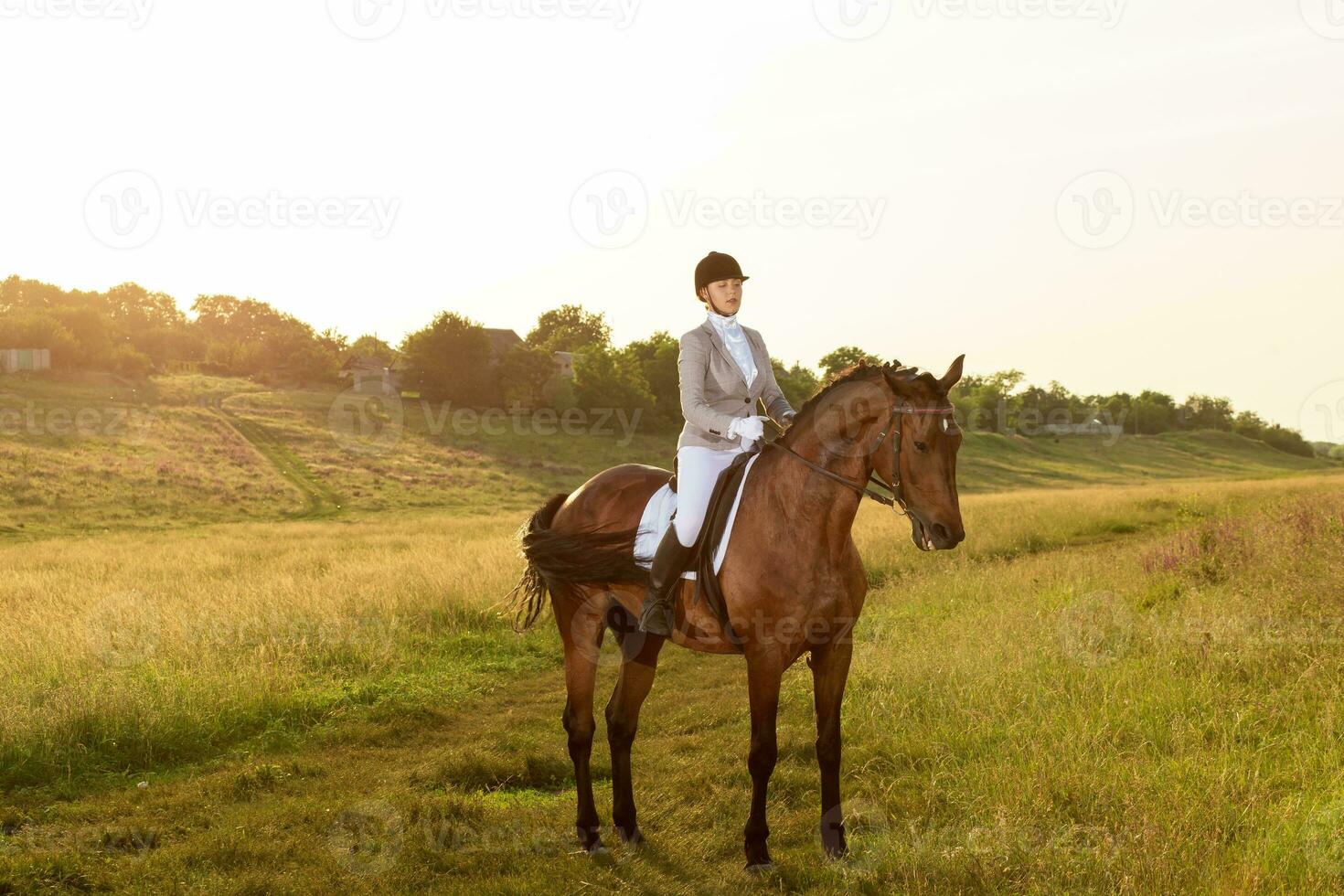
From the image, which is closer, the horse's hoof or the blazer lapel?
the horse's hoof

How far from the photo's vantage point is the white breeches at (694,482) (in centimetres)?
581

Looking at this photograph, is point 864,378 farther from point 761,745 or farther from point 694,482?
point 761,745

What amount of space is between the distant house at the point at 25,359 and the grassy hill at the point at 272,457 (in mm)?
2415

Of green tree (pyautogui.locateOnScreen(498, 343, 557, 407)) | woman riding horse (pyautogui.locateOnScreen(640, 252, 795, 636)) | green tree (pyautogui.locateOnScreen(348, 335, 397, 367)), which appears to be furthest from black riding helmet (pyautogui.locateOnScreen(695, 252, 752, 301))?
green tree (pyautogui.locateOnScreen(348, 335, 397, 367))

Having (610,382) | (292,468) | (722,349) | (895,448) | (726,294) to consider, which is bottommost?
(292,468)

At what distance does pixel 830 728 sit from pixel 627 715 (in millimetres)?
1460

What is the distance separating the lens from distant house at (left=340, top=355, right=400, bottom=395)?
71.5m

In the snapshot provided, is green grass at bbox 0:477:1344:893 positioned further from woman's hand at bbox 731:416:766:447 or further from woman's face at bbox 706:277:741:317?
woman's face at bbox 706:277:741:317

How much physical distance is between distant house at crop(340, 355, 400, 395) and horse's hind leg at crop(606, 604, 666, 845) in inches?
2632

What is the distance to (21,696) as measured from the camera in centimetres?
798

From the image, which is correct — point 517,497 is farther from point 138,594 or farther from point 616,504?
point 616,504

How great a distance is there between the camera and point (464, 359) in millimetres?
66688

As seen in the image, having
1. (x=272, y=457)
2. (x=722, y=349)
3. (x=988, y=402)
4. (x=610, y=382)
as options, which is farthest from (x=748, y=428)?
(x=988, y=402)

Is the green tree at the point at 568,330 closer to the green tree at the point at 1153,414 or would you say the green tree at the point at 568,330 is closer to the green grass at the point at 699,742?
the green tree at the point at 1153,414
